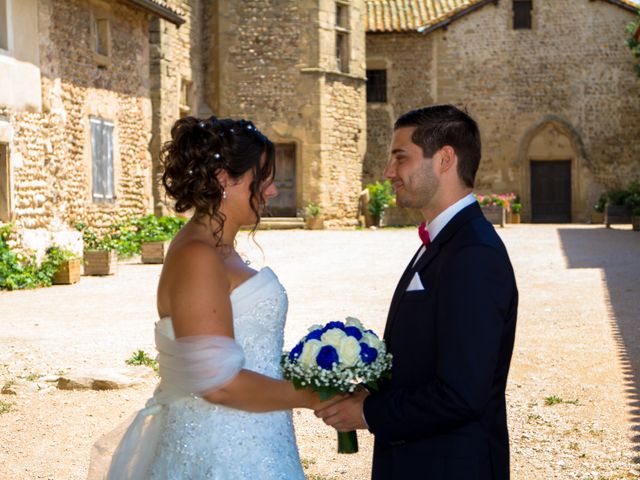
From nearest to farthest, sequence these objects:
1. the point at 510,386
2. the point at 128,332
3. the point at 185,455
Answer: the point at 185,455 → the point at 510,386 → the point at 128,332

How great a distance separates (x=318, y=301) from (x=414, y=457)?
8.78 metres

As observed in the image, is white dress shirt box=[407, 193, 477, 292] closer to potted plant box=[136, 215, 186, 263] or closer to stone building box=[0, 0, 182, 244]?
stone building box=[0, 0, 182, 244]

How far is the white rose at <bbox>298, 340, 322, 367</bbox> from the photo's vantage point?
2.44 meters

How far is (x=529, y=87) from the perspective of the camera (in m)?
31.2

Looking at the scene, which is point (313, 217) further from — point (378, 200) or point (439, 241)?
point (439, 241)

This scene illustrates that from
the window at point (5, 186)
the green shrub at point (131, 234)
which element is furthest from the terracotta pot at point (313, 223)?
the window at point (5, 186)

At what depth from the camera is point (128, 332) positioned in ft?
29.8

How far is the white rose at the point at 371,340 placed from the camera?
2.43 meters

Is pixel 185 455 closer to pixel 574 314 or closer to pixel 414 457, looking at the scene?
pixel 414 457

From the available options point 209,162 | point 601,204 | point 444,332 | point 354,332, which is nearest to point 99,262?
point 209,162

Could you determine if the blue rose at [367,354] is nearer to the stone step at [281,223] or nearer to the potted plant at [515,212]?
the stone step at [281,223]

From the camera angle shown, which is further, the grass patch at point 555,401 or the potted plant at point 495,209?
the potted plant at point 495,209

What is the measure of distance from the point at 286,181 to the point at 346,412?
24205mm

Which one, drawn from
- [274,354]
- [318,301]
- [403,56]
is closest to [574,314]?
[318,301]
